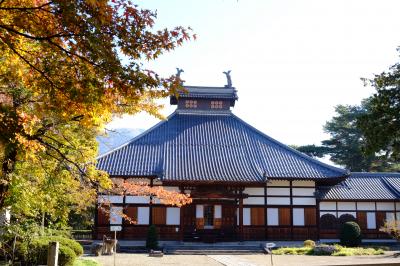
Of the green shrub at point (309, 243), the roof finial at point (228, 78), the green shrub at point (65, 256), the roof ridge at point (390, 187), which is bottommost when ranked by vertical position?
the green shrub at point (309, 243)

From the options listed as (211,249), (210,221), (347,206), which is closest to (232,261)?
(211,249)

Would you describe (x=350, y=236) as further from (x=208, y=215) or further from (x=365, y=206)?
(x=208, y=215)

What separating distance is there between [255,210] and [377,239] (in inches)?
331

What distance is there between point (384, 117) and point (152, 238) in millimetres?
14381

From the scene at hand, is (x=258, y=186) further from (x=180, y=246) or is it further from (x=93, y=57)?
(x=93, y=57)

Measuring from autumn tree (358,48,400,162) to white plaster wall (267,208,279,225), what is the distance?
13601 mm

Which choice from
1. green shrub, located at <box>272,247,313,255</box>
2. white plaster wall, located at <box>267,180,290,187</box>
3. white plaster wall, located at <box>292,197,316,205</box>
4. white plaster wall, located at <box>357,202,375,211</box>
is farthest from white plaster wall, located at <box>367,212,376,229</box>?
green shrub, located at <box>272,247,313,255</box>

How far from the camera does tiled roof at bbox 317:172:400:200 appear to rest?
1004 inches

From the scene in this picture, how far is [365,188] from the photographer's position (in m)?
27.1

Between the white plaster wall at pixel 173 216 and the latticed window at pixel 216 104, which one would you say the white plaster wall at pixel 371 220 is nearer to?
the white plaster wall at pixel 173 216

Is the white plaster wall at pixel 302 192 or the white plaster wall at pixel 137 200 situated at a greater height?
the white plaster wall at pixel 302 192

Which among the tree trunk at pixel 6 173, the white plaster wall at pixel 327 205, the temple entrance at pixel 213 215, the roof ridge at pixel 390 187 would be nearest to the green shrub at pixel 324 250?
the temple entrance at pixel 213 215

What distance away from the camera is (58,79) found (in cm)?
523

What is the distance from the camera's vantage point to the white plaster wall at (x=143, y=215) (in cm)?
2314
